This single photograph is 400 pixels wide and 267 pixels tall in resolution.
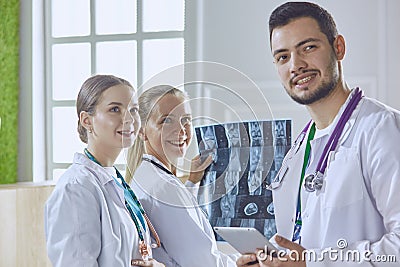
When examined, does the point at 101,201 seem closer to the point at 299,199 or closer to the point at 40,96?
the point at 40,96

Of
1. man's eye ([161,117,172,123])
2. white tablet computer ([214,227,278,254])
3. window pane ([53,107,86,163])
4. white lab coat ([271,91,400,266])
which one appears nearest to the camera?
white lab coat ([271,91,400,266])

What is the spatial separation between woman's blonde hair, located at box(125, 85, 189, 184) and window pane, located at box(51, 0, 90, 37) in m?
0.23

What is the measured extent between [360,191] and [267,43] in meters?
0.33

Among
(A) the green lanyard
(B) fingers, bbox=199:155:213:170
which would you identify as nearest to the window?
(B) fingers, bbox=199:155:213:170

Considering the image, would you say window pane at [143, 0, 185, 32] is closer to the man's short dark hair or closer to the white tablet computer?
the man's short dark hair

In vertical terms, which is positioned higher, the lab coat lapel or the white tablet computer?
the lab coat lapel

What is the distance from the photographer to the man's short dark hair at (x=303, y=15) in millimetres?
1492

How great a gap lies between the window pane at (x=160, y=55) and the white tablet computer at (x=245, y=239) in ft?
1.08

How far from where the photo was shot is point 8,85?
190 centimetres

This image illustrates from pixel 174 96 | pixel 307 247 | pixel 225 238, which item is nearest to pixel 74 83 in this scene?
pixel 174 96

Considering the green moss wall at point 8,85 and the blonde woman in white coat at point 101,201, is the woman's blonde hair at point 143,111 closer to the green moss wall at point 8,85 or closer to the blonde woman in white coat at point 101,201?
the blonde woman in white coat at point 101,201

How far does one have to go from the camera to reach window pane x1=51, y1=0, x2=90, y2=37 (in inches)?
72.5

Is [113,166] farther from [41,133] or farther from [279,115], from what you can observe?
[279,115]

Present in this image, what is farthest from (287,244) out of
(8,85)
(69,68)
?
(8,85)
